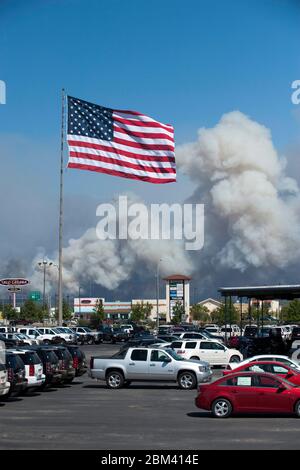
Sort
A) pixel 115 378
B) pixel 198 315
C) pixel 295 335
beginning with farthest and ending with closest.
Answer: pixel 198 315, pixel 295 335, pixel 115 378

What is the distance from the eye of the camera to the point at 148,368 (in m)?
31.5

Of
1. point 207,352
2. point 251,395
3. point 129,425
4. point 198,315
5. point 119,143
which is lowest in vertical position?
point 129,425

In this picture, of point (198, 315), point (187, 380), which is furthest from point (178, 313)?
point (187, 380)

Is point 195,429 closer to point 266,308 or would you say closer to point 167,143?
point 167,143

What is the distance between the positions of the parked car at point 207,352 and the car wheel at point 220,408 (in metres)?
18.6

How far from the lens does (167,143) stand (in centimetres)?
3375

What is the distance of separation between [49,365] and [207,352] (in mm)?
12495

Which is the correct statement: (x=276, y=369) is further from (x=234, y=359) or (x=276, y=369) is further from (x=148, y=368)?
(x=234, y=359)

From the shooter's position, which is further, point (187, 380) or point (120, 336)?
point (120, 336)

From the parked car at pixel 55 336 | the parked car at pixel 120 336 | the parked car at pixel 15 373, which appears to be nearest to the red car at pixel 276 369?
the parked car at pixel 15 373

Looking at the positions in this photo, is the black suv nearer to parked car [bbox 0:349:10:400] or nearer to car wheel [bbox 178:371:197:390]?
car wheel [bbox 178:371:197:390]

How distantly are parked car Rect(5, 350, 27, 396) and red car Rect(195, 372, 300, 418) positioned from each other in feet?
22.6

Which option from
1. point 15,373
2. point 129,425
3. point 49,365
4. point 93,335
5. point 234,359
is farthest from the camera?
point 93,335

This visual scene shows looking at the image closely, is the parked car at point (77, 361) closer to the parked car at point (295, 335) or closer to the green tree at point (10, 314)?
the parked car at point (295, 335)
